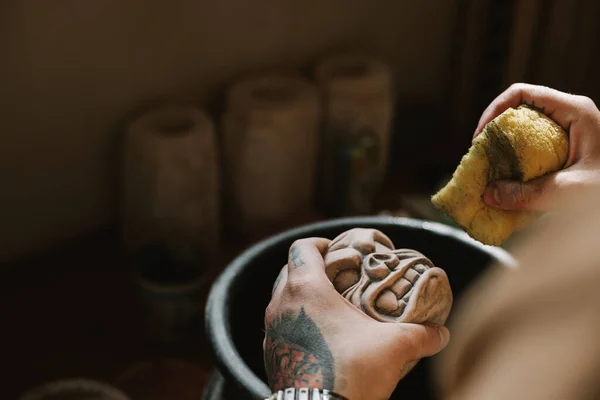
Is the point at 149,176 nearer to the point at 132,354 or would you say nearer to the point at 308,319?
the point at 132,354

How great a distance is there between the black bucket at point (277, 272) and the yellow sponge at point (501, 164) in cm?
9

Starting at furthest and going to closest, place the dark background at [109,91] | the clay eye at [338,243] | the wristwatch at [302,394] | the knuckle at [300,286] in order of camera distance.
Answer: the dark background at [109,91] → the clay eye at [338,243] → the knuckle at [300,286] → the wristwatch at [302,394]

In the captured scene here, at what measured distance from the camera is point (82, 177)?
2041mm

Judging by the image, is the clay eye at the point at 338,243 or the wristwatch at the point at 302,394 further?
the clay eye at the point at 338,243

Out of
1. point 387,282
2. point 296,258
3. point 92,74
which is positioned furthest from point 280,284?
point 92,74

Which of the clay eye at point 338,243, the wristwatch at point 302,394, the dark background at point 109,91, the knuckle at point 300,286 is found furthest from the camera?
the dark background at point 109,91

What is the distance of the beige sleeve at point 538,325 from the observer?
0.97 m

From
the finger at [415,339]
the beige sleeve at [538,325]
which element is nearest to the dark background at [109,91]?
the beige sleeve at [538,325]

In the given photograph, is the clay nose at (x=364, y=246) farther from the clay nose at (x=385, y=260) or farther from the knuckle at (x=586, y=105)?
the knuckle at (x=586, y=105)

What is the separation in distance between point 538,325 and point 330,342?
34 cm

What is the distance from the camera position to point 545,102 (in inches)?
39.9

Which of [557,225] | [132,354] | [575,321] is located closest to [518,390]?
[575,321]

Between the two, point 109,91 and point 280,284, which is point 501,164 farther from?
point 109,91

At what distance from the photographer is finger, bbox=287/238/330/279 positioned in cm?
96
